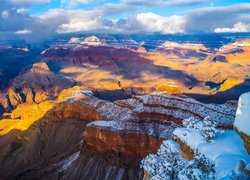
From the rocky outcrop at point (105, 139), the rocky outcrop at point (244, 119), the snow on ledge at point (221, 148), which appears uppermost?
the rocky outcrop at point (244, 119)

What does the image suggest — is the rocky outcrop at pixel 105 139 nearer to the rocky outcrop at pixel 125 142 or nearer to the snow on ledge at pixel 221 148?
the rocky outcrop at pixel 125 142

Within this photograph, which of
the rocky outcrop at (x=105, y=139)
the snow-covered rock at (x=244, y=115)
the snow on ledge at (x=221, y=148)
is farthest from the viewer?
the rocky outcrop at (x=105, y=139)

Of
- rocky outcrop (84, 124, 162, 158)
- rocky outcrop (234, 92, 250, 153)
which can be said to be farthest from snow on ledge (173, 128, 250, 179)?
rocky outcrop (84, 124, 162, 158)

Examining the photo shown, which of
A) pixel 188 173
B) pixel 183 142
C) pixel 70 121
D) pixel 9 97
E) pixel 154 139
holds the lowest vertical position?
pixel 9 97

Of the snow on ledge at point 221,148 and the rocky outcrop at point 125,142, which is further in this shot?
the rocky outcrop at point 125,142

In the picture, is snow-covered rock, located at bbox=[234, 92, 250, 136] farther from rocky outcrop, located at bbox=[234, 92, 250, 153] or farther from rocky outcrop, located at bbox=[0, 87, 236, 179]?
rocky outcrop, located at bbox=[0, 87, 236, 179]

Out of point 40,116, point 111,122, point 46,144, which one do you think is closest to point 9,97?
point 40,116

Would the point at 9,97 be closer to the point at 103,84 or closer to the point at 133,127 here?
the point at 103,84

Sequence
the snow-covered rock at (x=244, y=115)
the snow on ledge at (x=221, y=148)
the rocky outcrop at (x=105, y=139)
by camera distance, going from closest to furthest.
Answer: the snow on ledge at (x=221, y=148)
the snow-covered rock at (x=244, y=115)
the rocky outcrop at (x=105, y=139)

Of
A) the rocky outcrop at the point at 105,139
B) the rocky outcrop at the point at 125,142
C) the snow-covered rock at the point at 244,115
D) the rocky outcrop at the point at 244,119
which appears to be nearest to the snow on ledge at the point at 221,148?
the rocky outcrop at the point at 244,119
